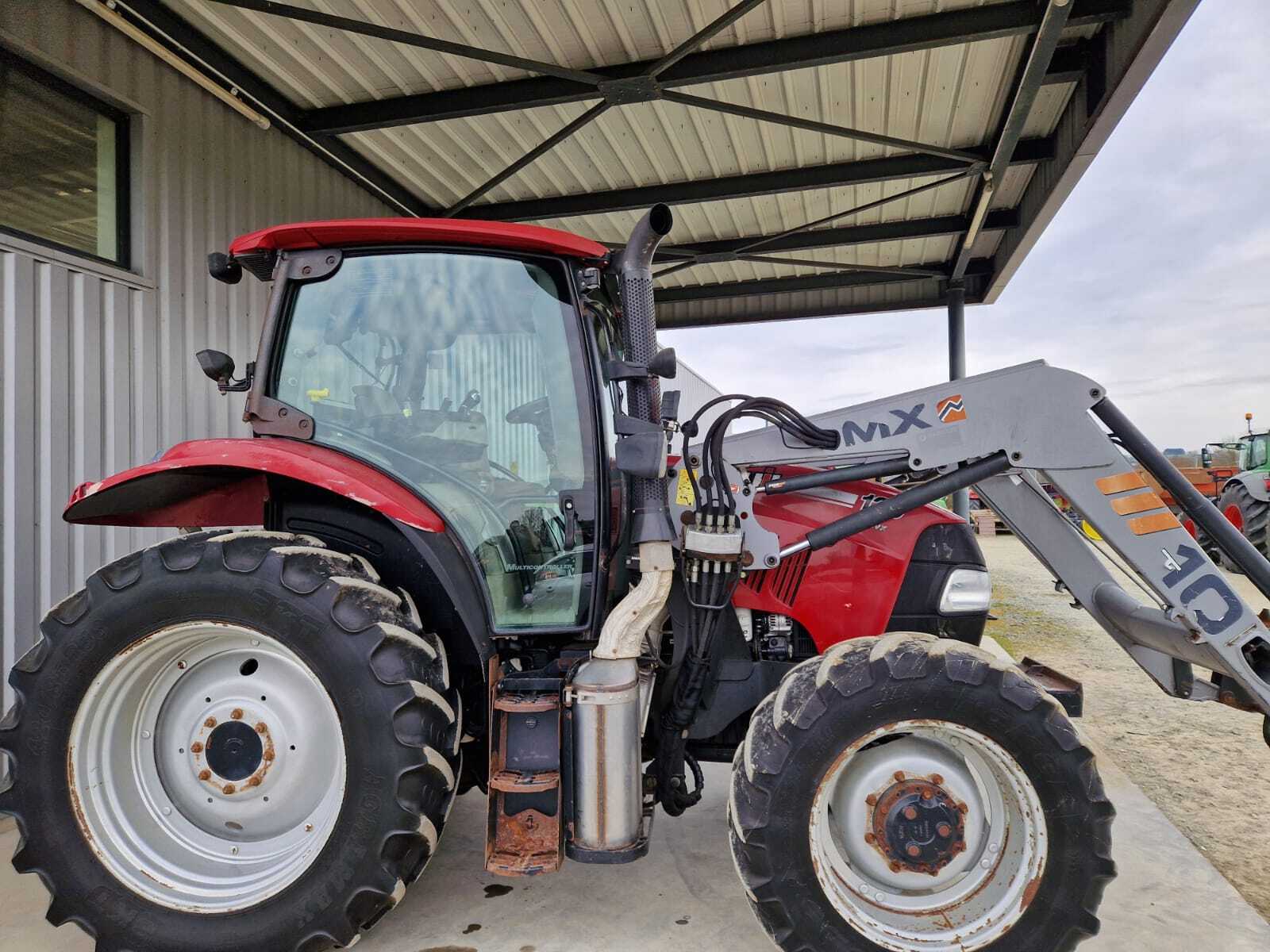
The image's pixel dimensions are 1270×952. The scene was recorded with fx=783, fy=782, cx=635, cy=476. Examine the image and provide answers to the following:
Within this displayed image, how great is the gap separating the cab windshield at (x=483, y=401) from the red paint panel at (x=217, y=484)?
11cm

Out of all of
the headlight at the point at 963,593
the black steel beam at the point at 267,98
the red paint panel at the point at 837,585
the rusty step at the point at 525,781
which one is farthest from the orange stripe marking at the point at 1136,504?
the black steel beam at the point at 267,98

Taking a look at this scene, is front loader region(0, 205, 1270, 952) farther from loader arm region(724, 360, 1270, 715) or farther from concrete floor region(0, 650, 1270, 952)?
concrete floor region(0, 650, 1270, 952)

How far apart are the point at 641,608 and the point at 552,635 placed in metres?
0.34

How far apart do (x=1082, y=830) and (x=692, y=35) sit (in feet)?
13.9

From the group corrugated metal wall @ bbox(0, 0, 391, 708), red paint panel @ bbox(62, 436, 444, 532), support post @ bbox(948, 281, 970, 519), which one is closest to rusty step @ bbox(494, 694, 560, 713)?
red paint panel @ bbox(62, 436, 444, 532)

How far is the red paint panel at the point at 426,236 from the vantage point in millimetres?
2418

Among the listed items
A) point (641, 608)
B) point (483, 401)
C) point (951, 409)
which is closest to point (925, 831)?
point (641, 608)

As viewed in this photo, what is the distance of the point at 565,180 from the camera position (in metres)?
6.45

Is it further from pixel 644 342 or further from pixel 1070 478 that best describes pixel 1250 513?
pixel 644 342

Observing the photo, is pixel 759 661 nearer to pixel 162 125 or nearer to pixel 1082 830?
pixel 1082 830

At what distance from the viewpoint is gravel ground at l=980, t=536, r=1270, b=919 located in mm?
3090

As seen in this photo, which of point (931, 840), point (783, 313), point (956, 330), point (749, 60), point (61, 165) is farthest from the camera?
point (783, 313)

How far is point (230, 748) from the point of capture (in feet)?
7.84

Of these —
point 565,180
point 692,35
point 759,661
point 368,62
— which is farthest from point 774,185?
point 759,661
